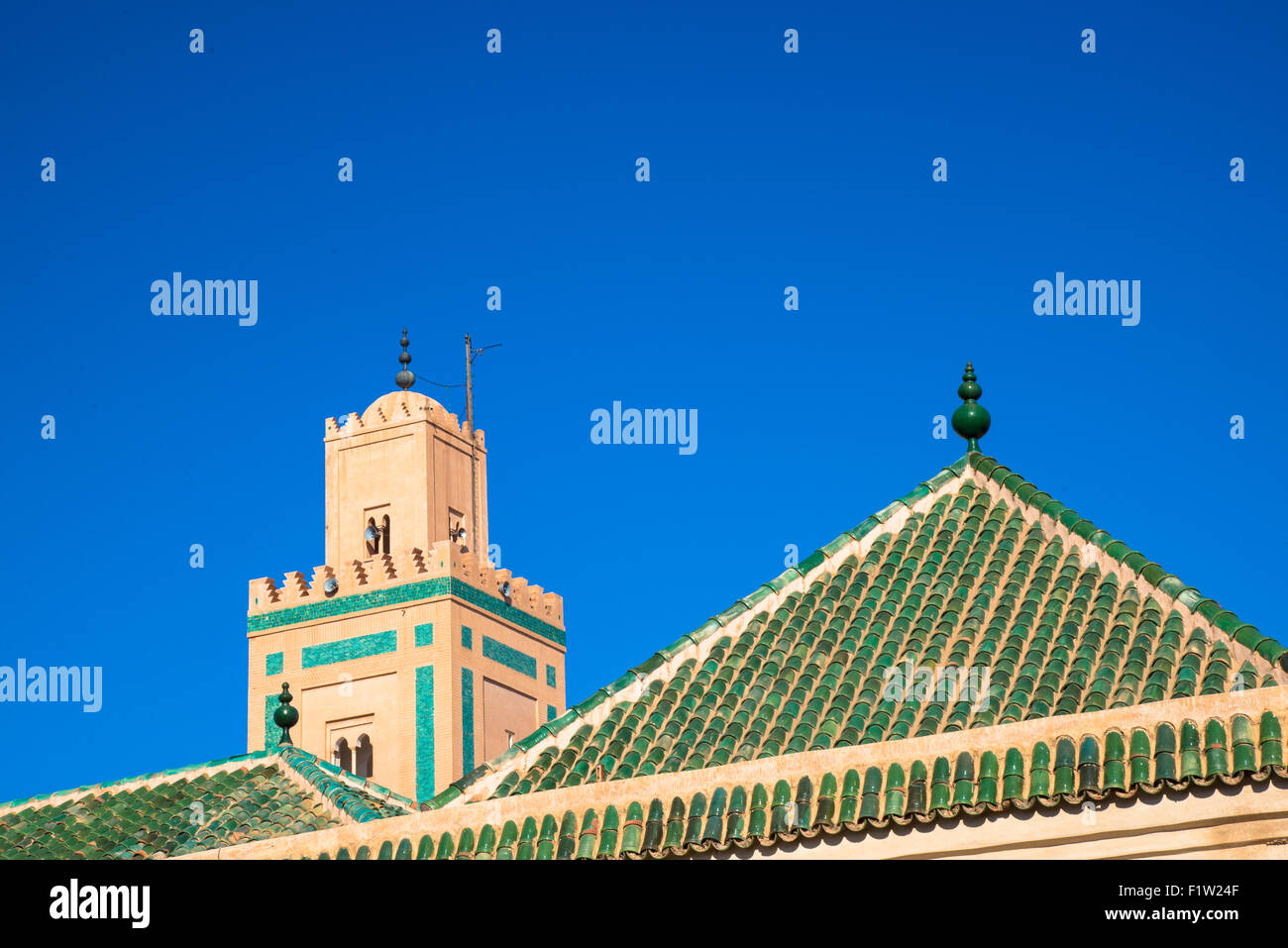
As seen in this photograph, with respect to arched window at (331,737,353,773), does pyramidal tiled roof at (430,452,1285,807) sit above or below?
below

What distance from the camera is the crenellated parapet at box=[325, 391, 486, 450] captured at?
131ft

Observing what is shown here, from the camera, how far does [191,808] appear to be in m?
19.2

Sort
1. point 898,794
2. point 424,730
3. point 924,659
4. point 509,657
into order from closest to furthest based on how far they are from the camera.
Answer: point 898,794, point 924,659, point 424,730, point 509,657

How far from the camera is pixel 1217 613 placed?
1257 centimetres

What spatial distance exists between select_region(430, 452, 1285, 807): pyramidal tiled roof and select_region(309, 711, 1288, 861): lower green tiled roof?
72 cm

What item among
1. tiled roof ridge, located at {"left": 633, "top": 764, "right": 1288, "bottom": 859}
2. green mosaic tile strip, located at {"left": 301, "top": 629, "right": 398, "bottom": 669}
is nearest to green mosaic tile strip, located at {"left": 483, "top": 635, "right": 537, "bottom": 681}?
green mosaic tile strip, located at {"left": 301, "top": 629, "right": 398, "bottom": 669}

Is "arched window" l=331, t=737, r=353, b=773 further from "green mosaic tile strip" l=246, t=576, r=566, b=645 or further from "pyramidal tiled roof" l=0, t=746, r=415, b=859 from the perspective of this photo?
"pyramidal tiled roof" l=0, t=746, r=415, b=859

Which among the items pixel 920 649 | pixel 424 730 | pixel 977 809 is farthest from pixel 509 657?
pixel 977 809

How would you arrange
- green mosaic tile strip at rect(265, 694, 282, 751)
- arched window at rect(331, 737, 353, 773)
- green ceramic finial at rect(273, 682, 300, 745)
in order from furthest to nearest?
arched window at rect(331, 737, 353, 773), green mosaic tile strip at rect(265, 694, 282, 751), green ceramic finial at rect(273, 682, 300, 745)

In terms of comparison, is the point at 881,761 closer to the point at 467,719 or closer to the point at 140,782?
the point at 140,782

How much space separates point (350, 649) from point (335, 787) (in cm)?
2021
